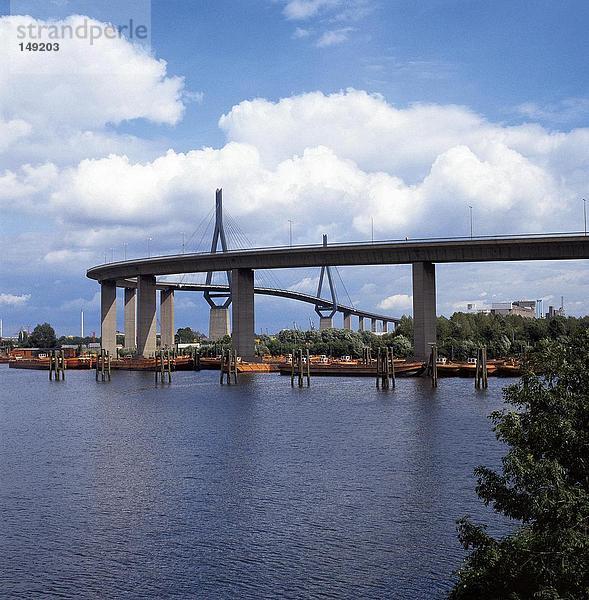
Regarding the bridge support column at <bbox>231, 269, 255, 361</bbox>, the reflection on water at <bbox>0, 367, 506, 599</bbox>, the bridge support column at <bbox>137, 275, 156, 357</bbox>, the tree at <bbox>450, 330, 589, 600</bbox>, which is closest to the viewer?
the tree at <bbox>450, 330, 589, 600</bbox>

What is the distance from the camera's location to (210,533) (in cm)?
2623

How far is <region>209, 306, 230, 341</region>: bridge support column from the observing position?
19112 cm

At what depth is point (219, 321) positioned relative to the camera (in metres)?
192

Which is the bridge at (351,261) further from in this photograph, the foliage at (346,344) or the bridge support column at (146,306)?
the foliage at (346,344)

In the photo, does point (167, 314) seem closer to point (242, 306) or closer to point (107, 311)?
point (107, 311)

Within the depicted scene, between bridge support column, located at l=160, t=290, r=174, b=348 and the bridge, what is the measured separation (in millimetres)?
35373

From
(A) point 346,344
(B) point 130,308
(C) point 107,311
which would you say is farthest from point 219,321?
(C) point 107,311

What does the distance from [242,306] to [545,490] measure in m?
100.0

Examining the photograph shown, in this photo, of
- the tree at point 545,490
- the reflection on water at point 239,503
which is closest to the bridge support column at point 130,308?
the reflection on water at point 239,503

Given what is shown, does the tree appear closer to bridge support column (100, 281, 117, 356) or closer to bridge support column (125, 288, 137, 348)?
bridge support column (100, 281, 117, 356)

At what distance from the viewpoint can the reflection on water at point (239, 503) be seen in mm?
21922

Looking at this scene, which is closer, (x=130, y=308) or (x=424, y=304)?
(x=424, y=304)

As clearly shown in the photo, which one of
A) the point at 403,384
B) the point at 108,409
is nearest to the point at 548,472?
the point at 108,409

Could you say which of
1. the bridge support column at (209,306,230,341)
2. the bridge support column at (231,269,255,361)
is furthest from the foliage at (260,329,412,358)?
the bridge support column at (231,269,255,361)
